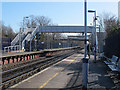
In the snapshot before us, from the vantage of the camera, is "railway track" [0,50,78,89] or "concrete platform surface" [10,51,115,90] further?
"railway track" [0,50,78,89]

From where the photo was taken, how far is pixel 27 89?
7449mm

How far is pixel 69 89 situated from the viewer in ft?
24.3

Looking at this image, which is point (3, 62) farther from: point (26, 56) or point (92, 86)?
point (92, 86)

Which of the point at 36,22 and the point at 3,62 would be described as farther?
the point at 36,22

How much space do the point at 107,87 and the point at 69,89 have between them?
73.3 inches

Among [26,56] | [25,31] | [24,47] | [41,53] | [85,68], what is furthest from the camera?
[25,31]

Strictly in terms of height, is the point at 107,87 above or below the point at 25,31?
below

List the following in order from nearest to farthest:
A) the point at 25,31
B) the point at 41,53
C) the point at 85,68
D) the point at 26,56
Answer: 1. the point at 85,68
2. the point at 26,56
3. the point at 41,53
4. the point at 25,31

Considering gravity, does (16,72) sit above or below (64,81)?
below

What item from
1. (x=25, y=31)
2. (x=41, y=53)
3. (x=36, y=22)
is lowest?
(x=41, y=53)

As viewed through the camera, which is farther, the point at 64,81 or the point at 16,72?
the point at 16,72

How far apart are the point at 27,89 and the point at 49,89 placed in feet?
3.27

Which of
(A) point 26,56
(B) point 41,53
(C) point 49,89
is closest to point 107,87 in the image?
(C) point 49,89

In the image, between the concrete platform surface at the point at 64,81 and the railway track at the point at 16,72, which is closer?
the concrete platform surface at the point at 64,81
